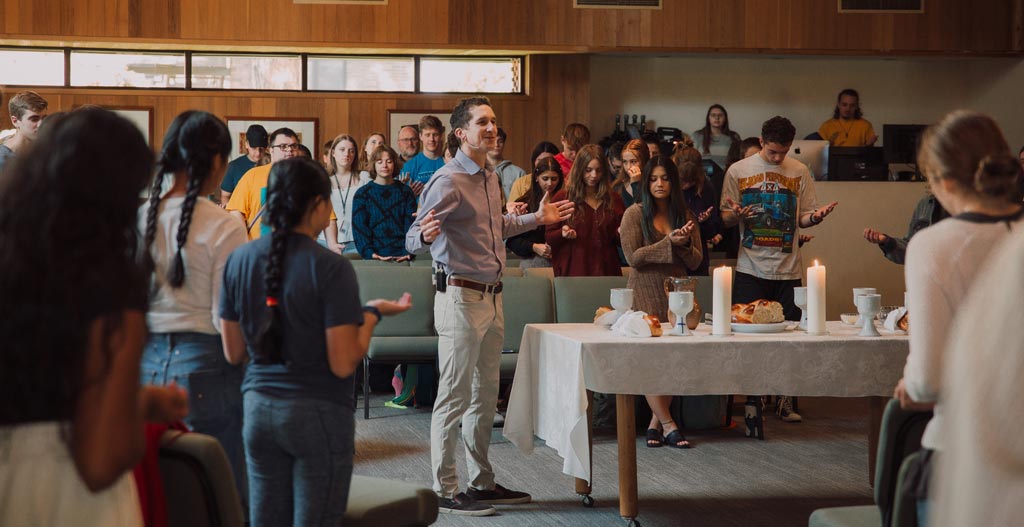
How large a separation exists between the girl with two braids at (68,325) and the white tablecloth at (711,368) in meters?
2.55

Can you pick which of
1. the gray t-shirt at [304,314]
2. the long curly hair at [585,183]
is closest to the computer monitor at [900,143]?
the long curly hair at [585,183]

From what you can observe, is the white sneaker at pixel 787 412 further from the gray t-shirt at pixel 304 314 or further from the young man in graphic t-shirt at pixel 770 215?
the gray t-shirt at pixel 304 314

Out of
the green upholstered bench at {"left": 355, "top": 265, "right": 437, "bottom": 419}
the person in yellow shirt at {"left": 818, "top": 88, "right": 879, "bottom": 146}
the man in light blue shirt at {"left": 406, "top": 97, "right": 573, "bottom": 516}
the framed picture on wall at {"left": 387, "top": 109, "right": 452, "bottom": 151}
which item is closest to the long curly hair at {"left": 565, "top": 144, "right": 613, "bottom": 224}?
the green upholstered bench at {"left": 355, "top": 265, "right": 437, "bottom": 419}

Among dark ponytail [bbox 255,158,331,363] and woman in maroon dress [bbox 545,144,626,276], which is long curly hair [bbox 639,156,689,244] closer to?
woman in maroon dress [bbox 545,144,626,276]

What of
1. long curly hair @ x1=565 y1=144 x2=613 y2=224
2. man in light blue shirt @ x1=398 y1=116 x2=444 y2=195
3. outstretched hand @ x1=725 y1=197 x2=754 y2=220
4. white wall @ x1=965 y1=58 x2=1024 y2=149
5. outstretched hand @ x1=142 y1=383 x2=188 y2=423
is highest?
white wall @ x1=965 y1=58 x2=1024 y2=149

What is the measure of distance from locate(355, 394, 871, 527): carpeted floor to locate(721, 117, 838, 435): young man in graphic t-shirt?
2.64 ft

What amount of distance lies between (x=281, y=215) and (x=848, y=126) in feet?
32.1

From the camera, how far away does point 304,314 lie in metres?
2.59

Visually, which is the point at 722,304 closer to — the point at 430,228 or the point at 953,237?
the point at 430,228

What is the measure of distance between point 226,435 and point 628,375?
1.57 metres

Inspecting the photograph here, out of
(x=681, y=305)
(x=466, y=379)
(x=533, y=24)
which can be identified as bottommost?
(x=466, y=379)

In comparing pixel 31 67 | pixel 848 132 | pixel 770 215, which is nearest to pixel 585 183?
pixel 770 215

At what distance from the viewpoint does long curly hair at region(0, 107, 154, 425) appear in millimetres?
1477

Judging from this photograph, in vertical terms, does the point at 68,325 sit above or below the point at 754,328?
above
